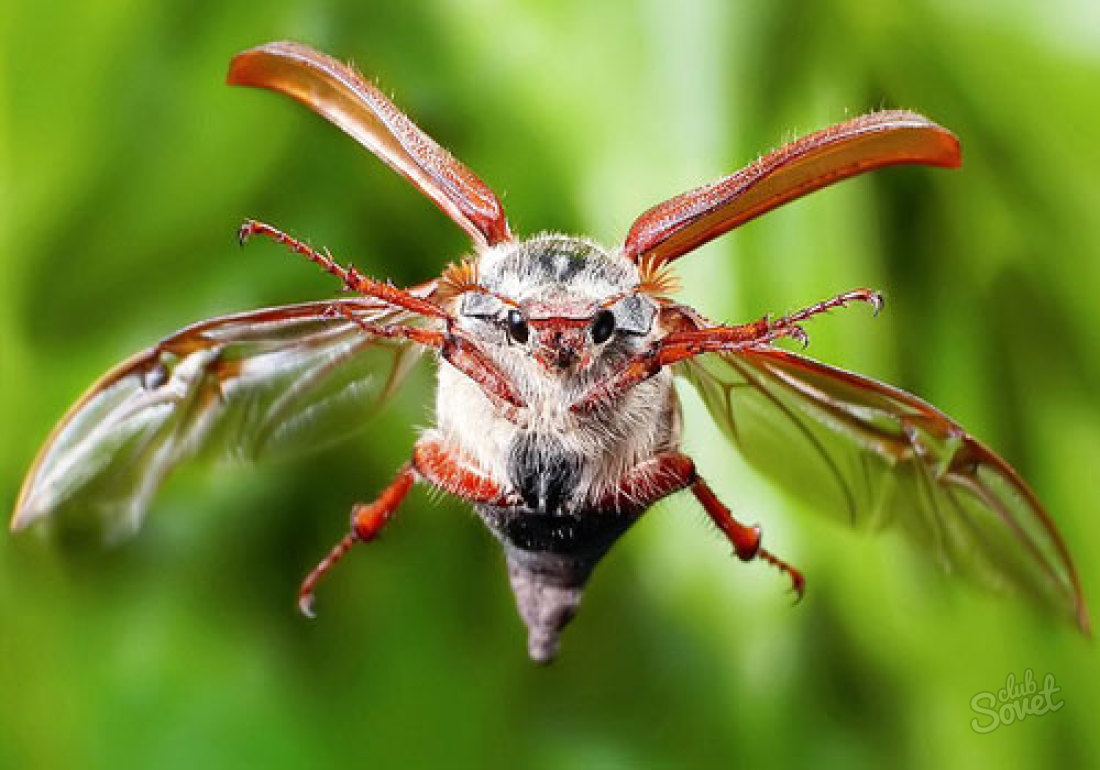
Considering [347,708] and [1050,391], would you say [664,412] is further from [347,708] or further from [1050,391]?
[347,708]

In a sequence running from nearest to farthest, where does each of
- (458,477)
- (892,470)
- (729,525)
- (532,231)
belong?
1. (458,477)
2. (729,525)
3. (892,470)
4. (532,231)

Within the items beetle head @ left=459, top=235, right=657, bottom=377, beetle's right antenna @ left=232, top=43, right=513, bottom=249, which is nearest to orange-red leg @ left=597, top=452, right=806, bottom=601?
beetle head @ left=459, top=235, right=657, bottom=377

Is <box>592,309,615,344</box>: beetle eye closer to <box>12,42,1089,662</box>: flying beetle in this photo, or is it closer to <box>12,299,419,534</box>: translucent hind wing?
<box>12,42,1089,662</box>: flying beetle

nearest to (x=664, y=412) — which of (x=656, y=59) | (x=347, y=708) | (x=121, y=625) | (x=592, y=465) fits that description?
(x=592, y=465)

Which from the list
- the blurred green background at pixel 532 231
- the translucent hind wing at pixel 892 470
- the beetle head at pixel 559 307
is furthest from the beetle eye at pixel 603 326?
the blurred green background at pixel 532 231

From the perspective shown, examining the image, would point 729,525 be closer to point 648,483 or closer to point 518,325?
point 648,483

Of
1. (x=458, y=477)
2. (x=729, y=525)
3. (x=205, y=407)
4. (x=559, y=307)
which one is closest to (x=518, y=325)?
(x=559, y=307)
